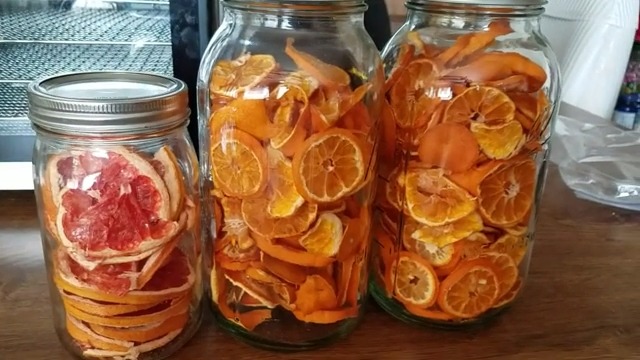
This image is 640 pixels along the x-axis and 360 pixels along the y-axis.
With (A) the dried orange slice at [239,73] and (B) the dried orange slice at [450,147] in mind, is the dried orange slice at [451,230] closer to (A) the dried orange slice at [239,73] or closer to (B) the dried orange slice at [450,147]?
(B) the dried orange slice at [450,147]

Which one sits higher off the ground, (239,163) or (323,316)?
(239,163)

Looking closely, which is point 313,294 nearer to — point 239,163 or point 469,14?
point 239,163

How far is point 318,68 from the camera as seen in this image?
453 mm

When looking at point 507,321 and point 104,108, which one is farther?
point 507,321

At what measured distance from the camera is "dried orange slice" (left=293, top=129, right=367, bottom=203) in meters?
0.45

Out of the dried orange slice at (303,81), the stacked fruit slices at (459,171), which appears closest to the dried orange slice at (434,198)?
the stacked fruit slices at (459,171)

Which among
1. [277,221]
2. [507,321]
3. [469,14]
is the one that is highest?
[469,14]

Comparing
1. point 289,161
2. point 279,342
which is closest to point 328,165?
point 289,161

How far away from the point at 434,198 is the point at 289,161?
11cm

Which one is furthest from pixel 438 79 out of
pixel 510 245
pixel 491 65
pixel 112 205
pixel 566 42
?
pixel 566 42

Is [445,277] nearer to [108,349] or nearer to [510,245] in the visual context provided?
Result: [510,245]

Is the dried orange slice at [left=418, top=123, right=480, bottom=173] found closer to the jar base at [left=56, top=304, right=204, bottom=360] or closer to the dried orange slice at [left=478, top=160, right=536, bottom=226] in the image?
the dried orange slice at [left=478, top=160, right=536, bottom=226]

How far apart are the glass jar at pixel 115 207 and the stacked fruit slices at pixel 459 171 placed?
0.16 meters

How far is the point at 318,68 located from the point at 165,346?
22cm
